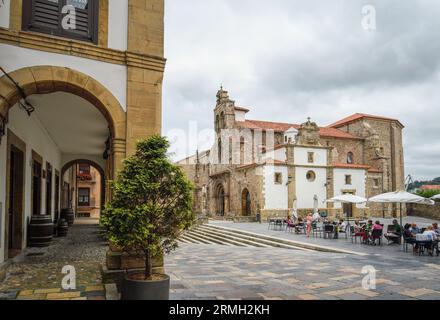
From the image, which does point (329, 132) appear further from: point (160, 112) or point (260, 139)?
point (160, 112)

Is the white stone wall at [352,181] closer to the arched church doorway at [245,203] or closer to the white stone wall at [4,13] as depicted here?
the arched church doorway at [245,203]

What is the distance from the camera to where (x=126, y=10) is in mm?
6199

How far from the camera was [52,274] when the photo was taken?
6434 mm

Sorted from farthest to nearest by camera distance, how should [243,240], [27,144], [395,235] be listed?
[243,240], [395,235], [27,144]

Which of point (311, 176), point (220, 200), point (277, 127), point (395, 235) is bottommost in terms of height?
point (395, 235)

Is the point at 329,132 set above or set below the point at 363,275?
above

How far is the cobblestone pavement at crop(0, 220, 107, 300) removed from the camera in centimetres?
512

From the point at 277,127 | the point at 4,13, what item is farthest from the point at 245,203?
the point at 4,13

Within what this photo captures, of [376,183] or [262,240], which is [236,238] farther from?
[376,183]

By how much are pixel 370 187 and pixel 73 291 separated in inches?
1387

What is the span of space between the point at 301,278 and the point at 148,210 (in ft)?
13.2

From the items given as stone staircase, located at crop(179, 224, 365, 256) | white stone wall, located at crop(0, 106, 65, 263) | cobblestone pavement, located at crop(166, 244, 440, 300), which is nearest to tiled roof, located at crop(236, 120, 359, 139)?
stone staircase, located at crop(179, 224, 365, 256)

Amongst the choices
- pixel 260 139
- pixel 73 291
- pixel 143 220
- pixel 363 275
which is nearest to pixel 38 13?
pixel 143 220

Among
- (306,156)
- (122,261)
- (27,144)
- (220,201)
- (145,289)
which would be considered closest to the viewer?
(145,289)
